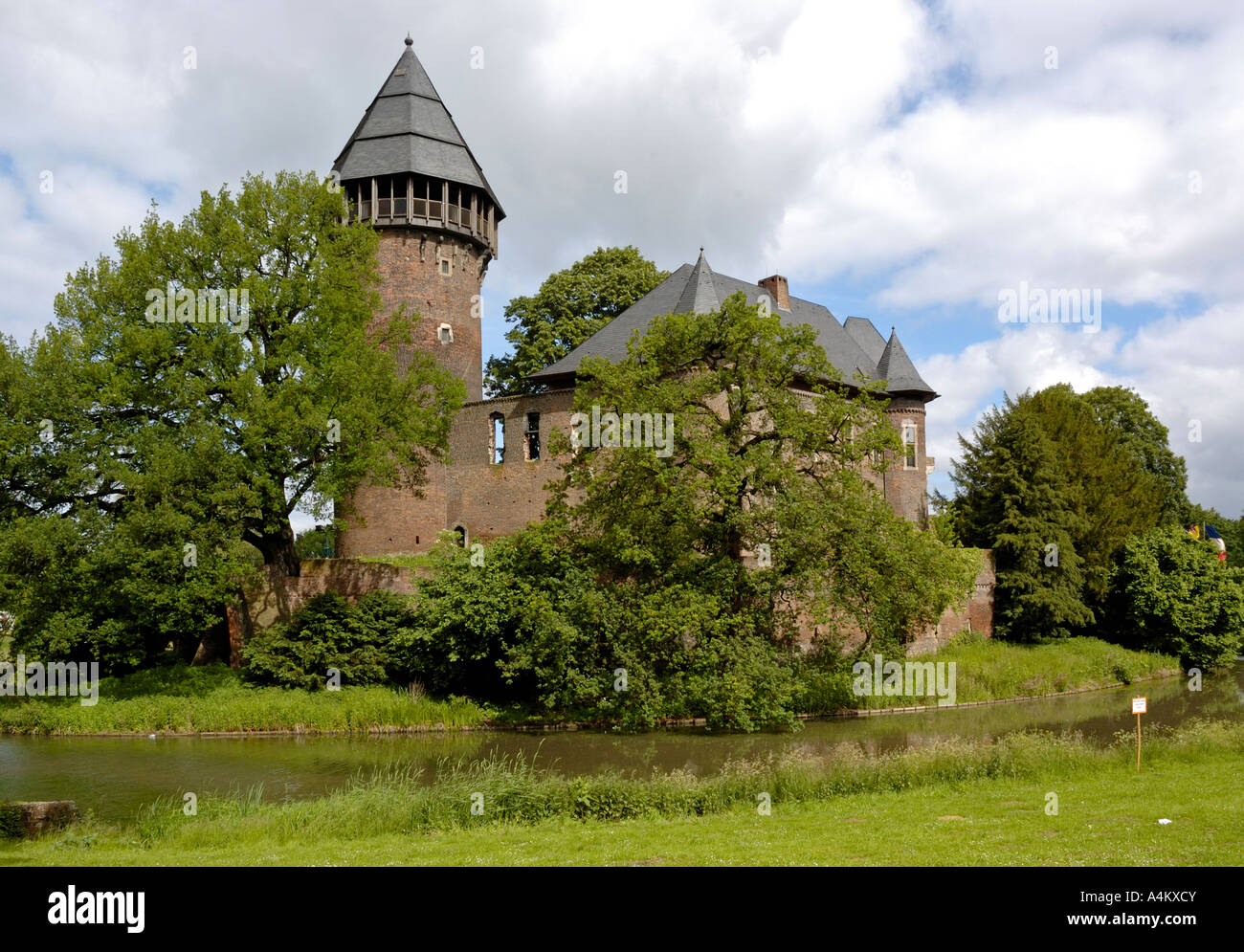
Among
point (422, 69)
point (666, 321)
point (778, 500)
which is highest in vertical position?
point (422, 69)

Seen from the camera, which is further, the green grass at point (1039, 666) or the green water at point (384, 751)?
the green grass at point (1039, 666)

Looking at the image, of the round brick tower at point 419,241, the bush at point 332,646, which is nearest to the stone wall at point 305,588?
the bush at point 332,646

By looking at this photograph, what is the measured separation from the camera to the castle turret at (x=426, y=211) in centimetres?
2953

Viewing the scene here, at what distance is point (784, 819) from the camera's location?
985cm

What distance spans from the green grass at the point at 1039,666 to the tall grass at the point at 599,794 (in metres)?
9.92

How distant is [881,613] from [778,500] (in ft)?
9.60

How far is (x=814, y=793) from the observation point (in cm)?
1139

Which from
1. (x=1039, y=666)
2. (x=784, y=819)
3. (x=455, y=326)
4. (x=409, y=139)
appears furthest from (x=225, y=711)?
(x=1039, y=666)

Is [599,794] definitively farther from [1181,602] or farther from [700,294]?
[1181,602]

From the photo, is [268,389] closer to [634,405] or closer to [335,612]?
[335,612]

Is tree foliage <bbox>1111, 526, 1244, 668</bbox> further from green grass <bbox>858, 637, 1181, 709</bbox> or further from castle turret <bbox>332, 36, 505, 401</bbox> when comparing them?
castle turret <bbox>332, 36, 505, 401</bbox>

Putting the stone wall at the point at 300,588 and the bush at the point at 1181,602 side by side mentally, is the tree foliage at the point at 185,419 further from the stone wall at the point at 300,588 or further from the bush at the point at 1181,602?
the bush at the point at 1181,602

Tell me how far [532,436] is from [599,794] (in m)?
19.5
